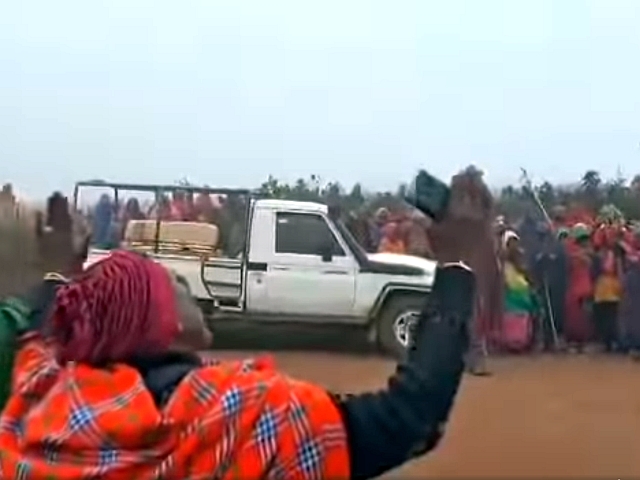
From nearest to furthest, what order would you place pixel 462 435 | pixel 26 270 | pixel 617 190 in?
1. pixel 26 270
2. pixel 462 435
3. pixel 617 190

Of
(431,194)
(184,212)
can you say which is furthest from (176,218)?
(431,194)

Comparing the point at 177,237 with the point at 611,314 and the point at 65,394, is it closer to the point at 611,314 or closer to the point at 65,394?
the point at 611,314

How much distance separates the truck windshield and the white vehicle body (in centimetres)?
15

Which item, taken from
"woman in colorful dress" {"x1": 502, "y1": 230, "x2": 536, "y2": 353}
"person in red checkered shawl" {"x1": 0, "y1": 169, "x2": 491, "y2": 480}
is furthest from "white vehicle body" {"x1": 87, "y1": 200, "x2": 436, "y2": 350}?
"person in red checkered shawl" {"x1": 0, "y1": 169, "x2": 491, "y2": 480}

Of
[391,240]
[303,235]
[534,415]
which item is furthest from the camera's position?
[391,240]

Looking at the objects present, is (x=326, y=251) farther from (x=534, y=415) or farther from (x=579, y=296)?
(x=534, y=415)

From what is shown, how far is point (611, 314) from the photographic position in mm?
13781

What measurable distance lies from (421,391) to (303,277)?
37.7 ft

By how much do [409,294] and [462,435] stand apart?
18.0 feet

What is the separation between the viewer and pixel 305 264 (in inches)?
531

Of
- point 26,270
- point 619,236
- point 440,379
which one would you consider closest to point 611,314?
point 619,236

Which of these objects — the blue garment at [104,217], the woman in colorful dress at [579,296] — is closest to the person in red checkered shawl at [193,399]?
the blue garment at [104,217]

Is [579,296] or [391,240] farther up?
[391,240]

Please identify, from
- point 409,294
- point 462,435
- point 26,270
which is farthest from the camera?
point 409,294
